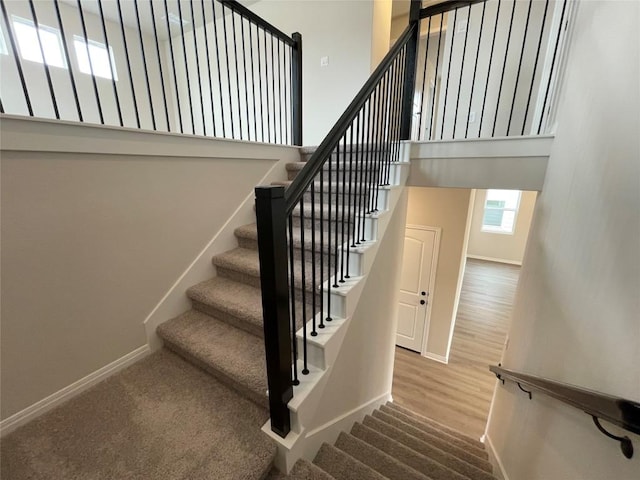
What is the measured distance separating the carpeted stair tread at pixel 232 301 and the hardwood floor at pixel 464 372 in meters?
2.90

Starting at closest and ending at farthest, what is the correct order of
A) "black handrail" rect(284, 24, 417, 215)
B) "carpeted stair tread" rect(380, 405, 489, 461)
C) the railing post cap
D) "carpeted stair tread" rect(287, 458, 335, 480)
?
the railing post cap
"black handrail" rect(284, 24, 417, 215)
"carpeted stair tread" rect(287, 458, 335, 480)
"carpeted stair tread" rect(380, 405, 489, 461)

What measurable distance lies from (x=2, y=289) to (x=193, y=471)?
113 centimetres

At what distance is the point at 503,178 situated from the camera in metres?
1.99

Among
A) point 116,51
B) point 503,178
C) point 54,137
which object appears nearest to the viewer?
point 54,137

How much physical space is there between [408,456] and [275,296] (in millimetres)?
1592

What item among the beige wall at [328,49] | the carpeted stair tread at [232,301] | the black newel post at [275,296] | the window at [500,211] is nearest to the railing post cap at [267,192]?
the black newel post at [275,296]

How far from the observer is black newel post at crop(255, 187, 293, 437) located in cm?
95

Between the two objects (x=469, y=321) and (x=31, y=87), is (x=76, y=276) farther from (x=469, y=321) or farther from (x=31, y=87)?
(x=469, y=321)

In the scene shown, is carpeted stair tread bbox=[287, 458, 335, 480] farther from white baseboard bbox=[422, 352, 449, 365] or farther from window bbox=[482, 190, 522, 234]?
window bbox=[482, 190, 522, 234]

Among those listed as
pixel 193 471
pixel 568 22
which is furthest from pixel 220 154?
pixel 568 22

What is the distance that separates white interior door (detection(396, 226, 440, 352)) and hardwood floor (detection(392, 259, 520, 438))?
0.32 m

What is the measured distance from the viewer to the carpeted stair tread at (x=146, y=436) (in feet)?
3.60

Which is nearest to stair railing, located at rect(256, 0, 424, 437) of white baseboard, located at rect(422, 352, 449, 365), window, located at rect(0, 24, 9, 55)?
white baseboard, located at rect(422, 352, 449, 365)

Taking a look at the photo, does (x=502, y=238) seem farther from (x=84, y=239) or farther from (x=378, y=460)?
(x=84, y=239)
